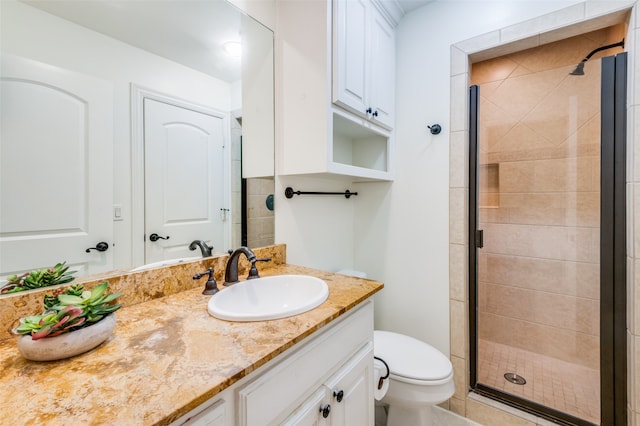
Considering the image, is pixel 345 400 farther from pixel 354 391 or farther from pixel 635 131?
pixel 635 131

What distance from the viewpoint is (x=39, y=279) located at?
781 millimetres

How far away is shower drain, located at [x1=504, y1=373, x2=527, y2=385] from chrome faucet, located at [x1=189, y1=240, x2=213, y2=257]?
188cm

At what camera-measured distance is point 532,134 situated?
168cm

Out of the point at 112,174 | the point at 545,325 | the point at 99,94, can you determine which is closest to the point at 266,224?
the point at 112,174

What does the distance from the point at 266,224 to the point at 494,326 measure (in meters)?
1.60

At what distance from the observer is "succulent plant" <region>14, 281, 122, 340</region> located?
59 cm

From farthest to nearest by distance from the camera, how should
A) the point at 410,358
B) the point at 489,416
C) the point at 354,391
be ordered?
1. the point at 489,416
2. the point at 410,358
3. the point at 354,391

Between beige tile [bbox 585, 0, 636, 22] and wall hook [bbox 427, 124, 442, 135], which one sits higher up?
Answer: beige tile [bbox 585, 0, 636, 22]

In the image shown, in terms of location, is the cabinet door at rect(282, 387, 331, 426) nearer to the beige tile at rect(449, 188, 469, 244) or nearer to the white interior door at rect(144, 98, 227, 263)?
the white interior door at rect(144, 98, 227, 263)

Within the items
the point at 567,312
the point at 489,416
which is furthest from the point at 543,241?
the point at 489,416

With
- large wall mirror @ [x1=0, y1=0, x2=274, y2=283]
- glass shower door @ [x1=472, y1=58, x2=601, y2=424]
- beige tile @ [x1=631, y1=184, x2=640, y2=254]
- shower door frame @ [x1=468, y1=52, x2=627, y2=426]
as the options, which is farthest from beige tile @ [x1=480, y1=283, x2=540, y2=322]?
large wall mirror @ [x1=0, y1=0, x2=274, y2=283]

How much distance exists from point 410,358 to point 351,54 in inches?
60.9

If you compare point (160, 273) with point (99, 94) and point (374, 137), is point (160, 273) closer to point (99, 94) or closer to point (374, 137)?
point (99, 94)

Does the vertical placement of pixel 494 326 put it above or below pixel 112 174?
below
